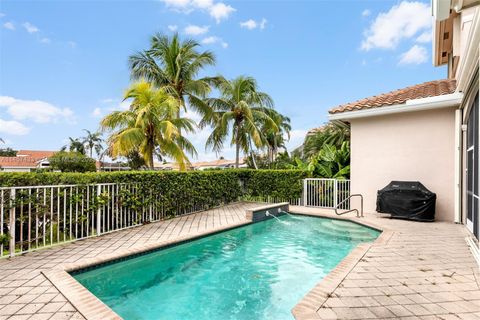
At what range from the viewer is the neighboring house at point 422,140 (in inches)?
348

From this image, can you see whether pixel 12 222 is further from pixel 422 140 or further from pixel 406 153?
pixel 422 140

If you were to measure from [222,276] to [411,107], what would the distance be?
8798mm

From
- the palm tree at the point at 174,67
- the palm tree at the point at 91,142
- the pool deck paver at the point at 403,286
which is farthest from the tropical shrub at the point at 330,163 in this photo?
the palm tree at the point at 91,142

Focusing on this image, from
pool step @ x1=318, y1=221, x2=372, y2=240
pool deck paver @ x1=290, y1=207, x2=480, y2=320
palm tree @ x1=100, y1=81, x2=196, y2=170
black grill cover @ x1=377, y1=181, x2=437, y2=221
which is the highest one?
palm tree @ x1=100, y1=81, x2=196, y2=170

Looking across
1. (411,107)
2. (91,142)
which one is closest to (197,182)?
(411,107)

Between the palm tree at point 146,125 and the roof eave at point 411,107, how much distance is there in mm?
6772

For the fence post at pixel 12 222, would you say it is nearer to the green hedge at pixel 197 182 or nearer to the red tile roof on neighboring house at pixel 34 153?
the green hedge at pixel 197 182

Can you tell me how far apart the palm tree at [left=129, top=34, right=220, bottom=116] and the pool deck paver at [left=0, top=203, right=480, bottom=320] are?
10.4 meters

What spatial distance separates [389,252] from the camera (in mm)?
5895

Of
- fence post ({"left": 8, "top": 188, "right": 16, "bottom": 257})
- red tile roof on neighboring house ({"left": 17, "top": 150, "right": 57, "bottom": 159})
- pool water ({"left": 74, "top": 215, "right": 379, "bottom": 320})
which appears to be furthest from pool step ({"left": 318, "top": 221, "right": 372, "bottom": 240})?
red tile roof on neighboring house ({"left": 17, "top": 150, "right": 57, "bottom": 159})

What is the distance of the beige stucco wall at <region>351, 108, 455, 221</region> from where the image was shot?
953 cm

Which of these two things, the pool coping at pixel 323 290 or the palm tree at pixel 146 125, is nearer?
the pool coping at pixel 323 290

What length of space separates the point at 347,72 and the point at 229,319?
18.7 m

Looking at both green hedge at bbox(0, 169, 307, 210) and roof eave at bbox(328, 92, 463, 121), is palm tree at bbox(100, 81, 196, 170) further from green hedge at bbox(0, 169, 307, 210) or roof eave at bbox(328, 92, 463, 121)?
roof eave at bbox(328, 92, 463, 121)
